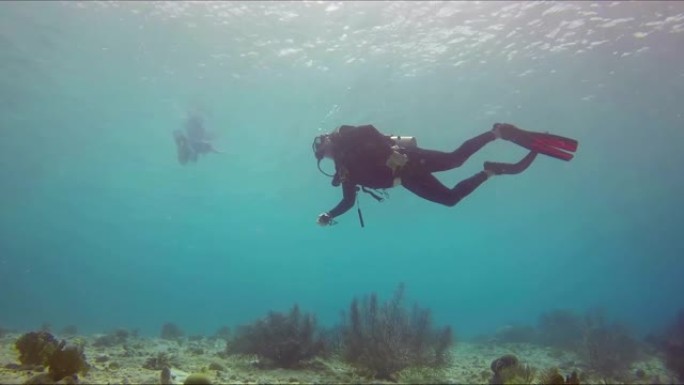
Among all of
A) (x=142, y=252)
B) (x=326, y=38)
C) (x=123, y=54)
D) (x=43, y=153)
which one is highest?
(x=142, y=252)

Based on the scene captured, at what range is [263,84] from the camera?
24656 millimetres

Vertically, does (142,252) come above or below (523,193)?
above

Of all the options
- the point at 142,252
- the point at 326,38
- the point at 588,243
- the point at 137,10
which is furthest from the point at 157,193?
the point at 588,243

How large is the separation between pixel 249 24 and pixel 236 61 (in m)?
3.72

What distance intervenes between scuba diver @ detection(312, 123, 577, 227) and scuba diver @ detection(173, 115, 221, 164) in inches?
725

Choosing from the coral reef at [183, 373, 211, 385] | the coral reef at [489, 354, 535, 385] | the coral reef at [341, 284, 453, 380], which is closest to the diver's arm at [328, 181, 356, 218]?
the coral reef at [341, 284, 453, 380]

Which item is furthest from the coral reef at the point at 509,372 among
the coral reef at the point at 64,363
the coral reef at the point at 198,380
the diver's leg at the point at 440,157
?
the coral reef at the point at 64,363

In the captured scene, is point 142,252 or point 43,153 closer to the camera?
point 43,153

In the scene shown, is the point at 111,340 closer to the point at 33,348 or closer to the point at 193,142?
the point at 33,348

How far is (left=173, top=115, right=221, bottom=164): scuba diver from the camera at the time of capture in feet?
81.4

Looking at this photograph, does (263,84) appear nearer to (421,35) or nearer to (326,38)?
(326,38)

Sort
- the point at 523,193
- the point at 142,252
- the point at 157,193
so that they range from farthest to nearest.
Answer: the point at 142,252
the point at 157,193
the point at 523,193

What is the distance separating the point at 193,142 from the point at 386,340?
2257 cm

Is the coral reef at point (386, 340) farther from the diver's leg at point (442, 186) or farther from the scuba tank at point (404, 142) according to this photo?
the scuba tank at point (404, 142)
